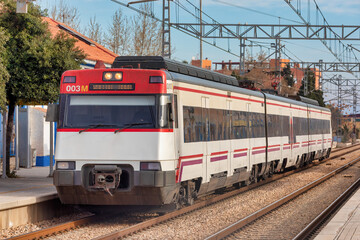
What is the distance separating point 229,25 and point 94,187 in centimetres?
2240

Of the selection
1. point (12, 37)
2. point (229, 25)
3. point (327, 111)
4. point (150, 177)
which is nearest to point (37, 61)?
point (12, 37)

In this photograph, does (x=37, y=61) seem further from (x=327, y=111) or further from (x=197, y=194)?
(x=327, y=111)

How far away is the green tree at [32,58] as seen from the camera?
1856cm

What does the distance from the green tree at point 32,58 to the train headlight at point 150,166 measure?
24.4ft

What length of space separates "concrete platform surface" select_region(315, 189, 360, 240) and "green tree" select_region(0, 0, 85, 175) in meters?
9.22

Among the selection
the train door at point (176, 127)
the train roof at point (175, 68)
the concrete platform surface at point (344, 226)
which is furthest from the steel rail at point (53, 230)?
the concrete platform surface at point (344, 226)

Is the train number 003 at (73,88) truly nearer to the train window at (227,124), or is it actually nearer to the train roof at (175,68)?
the train roof at (175,68)

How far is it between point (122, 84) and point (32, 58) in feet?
22.9

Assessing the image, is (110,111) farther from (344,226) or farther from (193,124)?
(344,226)

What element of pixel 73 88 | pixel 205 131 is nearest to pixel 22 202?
pixel 73 88

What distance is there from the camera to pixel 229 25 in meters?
33.4

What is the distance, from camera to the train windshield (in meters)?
12.4

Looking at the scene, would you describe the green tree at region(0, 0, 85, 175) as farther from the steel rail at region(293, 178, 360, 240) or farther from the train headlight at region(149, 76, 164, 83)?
the steel rail at region(293, 178, 360, 240)

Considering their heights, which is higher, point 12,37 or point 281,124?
point 12,37
